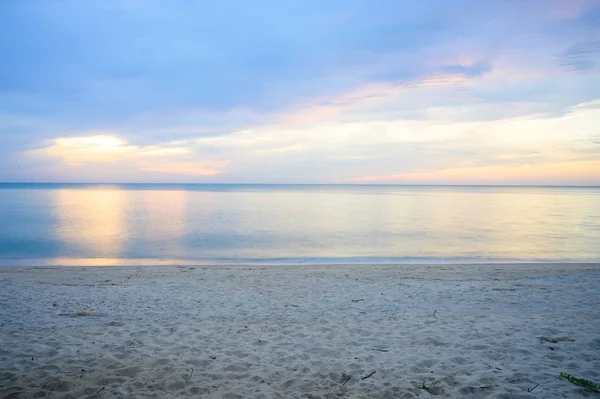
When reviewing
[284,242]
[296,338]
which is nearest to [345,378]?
[296,338]

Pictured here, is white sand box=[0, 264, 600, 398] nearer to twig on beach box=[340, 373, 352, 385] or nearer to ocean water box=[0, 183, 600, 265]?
twig on beach box=[340, 373, 352, 385]

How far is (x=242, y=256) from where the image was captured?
23.0 meters

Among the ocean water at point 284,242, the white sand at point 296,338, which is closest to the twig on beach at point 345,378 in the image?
the white sand at point 296,338

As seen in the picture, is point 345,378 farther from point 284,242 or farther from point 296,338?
point 284,242

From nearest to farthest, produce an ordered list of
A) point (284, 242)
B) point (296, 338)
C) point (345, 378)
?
point (345, 378)
point (296, 338)
point (284, 242)

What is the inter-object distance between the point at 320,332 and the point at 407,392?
2627 millimetres

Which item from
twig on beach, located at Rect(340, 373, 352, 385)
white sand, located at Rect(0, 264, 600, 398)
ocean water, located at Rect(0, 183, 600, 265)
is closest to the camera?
white sand, located at Rect(0, 264, 600, 398)

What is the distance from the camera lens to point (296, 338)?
7125mm

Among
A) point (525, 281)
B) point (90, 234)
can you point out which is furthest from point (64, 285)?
point (90, 234)

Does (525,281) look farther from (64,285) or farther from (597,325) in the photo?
(64,285)

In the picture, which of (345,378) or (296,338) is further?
(296,338)

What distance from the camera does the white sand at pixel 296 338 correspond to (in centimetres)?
522

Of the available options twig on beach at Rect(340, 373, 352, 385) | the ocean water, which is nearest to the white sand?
twig on beach at Rect(340, 373, 352, 385)

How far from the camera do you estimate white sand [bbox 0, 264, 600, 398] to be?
17.1ft
